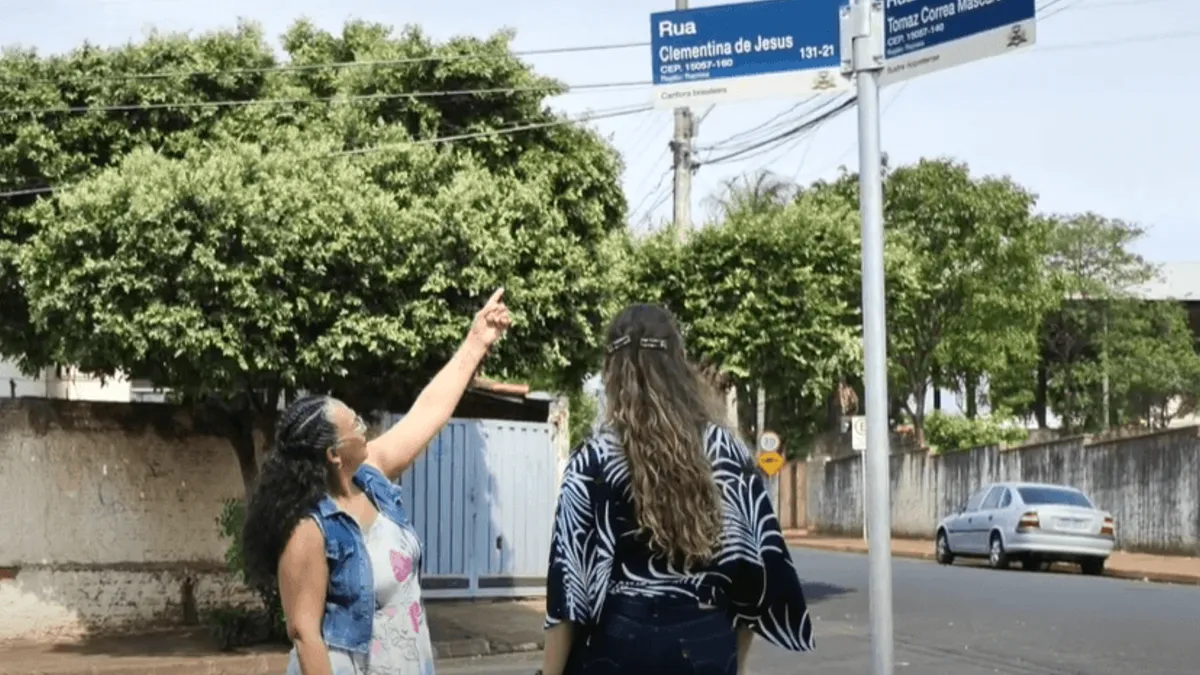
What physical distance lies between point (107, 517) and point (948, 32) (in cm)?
1246

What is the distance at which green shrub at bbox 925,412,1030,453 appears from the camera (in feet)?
169

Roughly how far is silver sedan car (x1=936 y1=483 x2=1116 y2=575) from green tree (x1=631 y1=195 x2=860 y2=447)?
7530mm

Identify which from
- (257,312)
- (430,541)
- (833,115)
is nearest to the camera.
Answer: (257,312)

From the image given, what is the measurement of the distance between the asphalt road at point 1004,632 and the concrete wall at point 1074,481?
9786mm

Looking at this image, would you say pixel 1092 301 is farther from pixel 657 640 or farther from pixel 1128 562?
pixel 657 640

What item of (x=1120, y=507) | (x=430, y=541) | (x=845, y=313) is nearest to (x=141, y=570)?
(x=430, y=541)

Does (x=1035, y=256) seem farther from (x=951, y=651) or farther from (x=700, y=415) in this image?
(x=700, y=415)

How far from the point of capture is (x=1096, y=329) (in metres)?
58.5

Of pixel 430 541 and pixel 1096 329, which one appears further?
pixel 1096 329

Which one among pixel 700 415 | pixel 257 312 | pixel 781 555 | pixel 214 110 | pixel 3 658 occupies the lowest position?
pixel 3 658

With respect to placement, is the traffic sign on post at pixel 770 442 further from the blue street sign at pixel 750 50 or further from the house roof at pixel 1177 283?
the house roof at pixel 1177 283

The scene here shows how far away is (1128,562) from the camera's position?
3138 cm

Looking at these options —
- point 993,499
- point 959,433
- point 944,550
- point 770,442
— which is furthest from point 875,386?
point 959,433

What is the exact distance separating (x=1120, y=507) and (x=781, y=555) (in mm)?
33248
